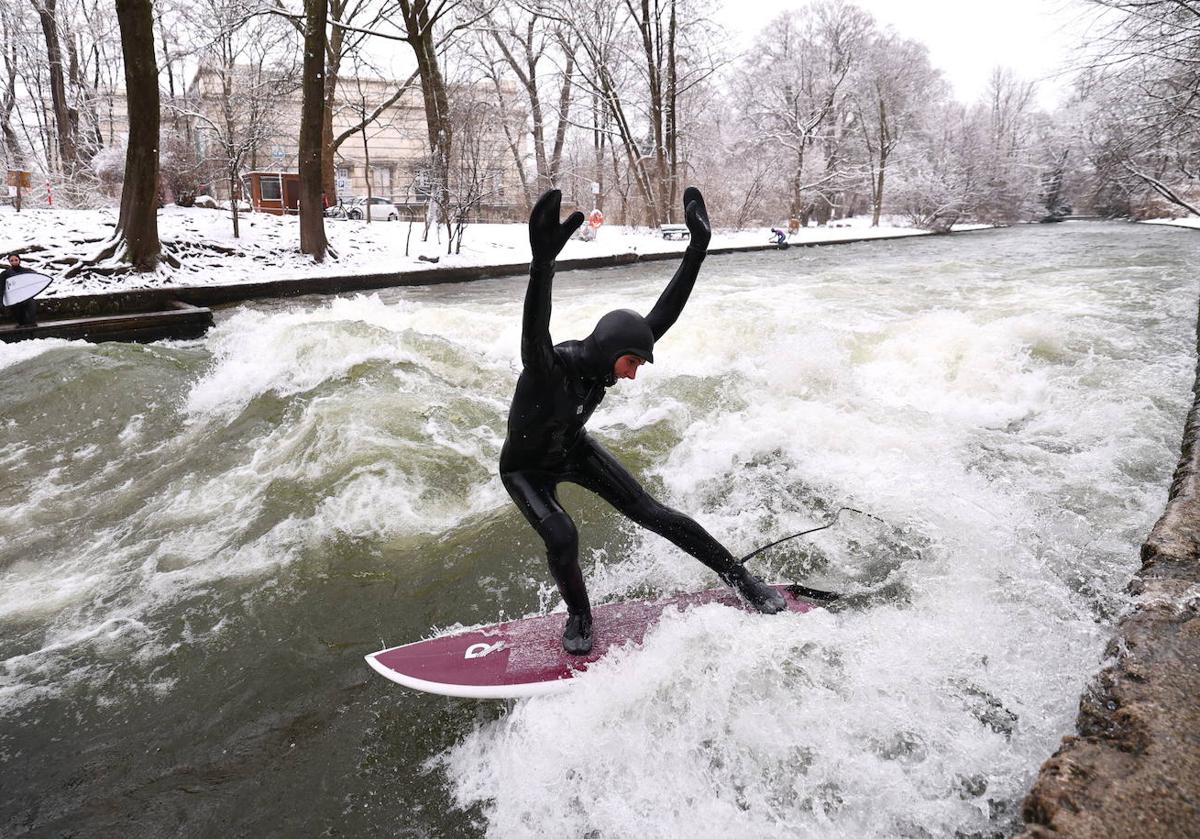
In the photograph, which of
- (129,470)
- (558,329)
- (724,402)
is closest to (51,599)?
(129,470)

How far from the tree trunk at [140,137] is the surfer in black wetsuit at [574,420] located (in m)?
13.1

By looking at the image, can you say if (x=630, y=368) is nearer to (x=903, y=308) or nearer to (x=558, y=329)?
(x=558, y=329)

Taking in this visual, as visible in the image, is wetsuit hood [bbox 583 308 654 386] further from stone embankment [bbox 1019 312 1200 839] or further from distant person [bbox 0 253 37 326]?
distant person [bbox 0 253 37 326]

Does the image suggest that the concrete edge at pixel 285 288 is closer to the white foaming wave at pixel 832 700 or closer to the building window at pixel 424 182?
the building window at pixel 424 182

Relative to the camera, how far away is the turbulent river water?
2.65 metres

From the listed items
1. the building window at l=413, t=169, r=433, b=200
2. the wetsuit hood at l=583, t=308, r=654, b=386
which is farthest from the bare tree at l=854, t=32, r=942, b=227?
the wetsuit hood at l=583, t=308, r=654, b=386

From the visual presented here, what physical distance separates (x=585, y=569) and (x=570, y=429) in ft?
5.70

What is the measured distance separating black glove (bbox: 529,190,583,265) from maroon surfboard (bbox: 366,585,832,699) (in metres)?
1.84

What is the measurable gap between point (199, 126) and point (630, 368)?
2766 cm

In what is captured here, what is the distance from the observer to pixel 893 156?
137ft

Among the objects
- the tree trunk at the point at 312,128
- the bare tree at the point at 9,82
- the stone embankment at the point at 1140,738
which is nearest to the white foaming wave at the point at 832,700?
the stone embankment at the point at 1140,738

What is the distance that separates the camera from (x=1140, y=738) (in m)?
2.03

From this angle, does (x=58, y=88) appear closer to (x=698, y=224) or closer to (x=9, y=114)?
(x=9, y=114)

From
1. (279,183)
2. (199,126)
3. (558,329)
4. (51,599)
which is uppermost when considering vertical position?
(199,126)
